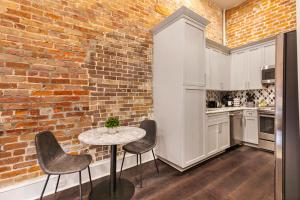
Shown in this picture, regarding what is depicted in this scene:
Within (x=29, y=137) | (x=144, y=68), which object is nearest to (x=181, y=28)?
(x=144, y=68)

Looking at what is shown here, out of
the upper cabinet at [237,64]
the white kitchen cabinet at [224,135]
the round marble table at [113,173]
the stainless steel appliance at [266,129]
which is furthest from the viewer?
the upper cabinet at [237,64]

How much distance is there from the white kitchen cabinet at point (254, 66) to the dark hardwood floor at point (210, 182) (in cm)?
185

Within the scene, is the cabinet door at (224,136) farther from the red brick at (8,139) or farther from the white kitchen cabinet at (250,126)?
the red brick at (8,139)

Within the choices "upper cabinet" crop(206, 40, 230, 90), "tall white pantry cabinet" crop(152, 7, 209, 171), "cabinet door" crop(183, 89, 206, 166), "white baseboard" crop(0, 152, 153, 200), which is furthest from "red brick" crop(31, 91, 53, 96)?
"upper cabinet" crop(206, 40, 230, 90)

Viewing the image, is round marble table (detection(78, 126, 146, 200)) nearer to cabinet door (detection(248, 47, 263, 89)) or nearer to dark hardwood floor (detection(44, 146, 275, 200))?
dark hardwood floor (detection(44, 146, 275, 200))

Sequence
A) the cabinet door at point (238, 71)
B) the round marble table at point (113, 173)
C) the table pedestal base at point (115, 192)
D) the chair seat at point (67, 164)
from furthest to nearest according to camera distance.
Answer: the cabinet door at point (238, 71) < the table pedestal base at point (115, 192) < the round marble table at point (113, 173) < the chair seat at point (67, 164)

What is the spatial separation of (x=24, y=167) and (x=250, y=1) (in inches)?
246

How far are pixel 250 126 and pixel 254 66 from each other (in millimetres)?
1581

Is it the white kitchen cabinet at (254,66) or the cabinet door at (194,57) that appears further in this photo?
the white kitchen cabinet at (254,66)

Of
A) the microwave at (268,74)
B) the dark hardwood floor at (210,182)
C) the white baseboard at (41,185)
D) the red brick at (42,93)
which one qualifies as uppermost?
the microwave at (268,74)

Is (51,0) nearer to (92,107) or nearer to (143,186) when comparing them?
(92,107)

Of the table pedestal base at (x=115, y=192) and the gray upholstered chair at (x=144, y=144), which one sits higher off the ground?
the gray upholstered chair at (x=144, y=144)

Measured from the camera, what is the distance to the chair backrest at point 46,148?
59.4 inches

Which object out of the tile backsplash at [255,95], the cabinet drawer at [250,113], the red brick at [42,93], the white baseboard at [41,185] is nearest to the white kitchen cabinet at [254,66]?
the tile backsplash at [255,95]
